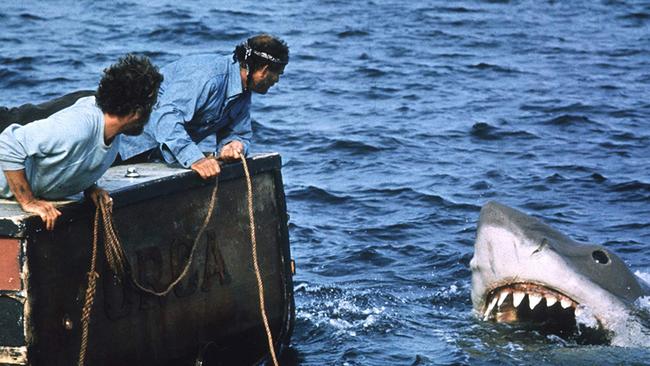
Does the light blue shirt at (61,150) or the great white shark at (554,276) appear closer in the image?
the light blue shirt at (61,150)

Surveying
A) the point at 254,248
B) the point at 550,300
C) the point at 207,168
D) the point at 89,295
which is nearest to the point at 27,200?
the point at 89,295

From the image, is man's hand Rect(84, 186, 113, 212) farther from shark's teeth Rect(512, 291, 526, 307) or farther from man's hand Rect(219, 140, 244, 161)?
shark's teeth Rect(512, 291, 526, 307)

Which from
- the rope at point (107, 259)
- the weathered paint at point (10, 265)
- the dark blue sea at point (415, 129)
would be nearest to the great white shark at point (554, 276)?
the dark blue sea at point (415, 129)

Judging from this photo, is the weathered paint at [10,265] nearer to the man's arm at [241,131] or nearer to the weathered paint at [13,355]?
the weathered paint at [13,355]

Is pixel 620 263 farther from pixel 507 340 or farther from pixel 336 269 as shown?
pixel 336 269

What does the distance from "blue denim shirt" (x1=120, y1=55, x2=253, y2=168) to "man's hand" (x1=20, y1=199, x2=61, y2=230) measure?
1078 millimetres

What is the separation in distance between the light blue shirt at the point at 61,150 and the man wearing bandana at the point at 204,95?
922mm

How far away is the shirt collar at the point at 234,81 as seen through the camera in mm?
6199

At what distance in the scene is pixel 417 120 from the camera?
13320 millimetres

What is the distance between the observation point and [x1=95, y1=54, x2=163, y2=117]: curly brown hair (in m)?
4.80

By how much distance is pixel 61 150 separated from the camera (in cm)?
477

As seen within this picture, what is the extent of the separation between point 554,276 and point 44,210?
2.90m

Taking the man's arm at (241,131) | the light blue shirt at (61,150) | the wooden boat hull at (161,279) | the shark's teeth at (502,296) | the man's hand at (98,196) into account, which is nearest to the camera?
the light blue shirt at (61,150)

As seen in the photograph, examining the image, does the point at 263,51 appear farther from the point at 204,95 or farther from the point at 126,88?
the point at 126,88
